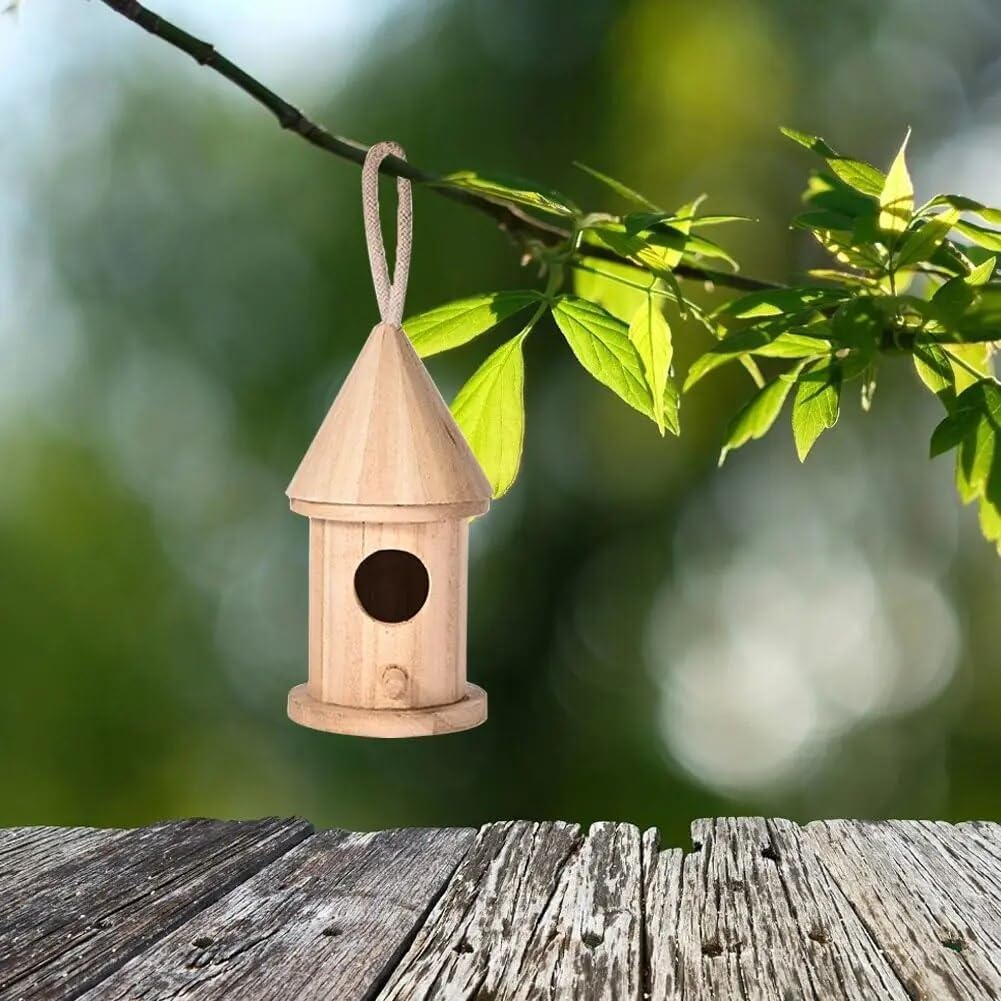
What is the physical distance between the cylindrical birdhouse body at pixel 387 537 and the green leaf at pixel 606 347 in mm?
177

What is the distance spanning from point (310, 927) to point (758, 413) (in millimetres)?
441

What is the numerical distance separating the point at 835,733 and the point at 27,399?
2086 millimetres

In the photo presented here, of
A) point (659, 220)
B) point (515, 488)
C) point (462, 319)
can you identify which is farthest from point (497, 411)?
point (515, 488)

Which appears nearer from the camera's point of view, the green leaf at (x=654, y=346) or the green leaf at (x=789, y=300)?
the green leaf at (x=789, y=300)

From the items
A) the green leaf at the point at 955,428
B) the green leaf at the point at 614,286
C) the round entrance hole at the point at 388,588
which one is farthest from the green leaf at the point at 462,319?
the round entrance hole at the point at 388,588

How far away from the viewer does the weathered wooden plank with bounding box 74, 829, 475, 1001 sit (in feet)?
2.43

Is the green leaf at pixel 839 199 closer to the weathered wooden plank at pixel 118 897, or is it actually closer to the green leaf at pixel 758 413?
the green leaf at pixel 758 413

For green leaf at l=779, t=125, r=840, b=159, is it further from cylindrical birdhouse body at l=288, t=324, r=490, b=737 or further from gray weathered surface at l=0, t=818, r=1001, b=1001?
gray weathered surface at l=0, t=818, r=1001, b=1001

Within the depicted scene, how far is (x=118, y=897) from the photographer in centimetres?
88

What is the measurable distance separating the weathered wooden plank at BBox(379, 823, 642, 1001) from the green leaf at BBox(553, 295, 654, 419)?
13.8 inches

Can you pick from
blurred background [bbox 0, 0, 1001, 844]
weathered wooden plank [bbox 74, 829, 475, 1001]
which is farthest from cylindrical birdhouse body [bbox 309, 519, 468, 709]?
blurred background [bbox 0, 0, 1001, 844]

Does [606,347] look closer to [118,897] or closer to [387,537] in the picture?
[387,537]

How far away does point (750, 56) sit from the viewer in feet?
10.1

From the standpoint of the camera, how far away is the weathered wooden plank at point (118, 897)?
77 cm
